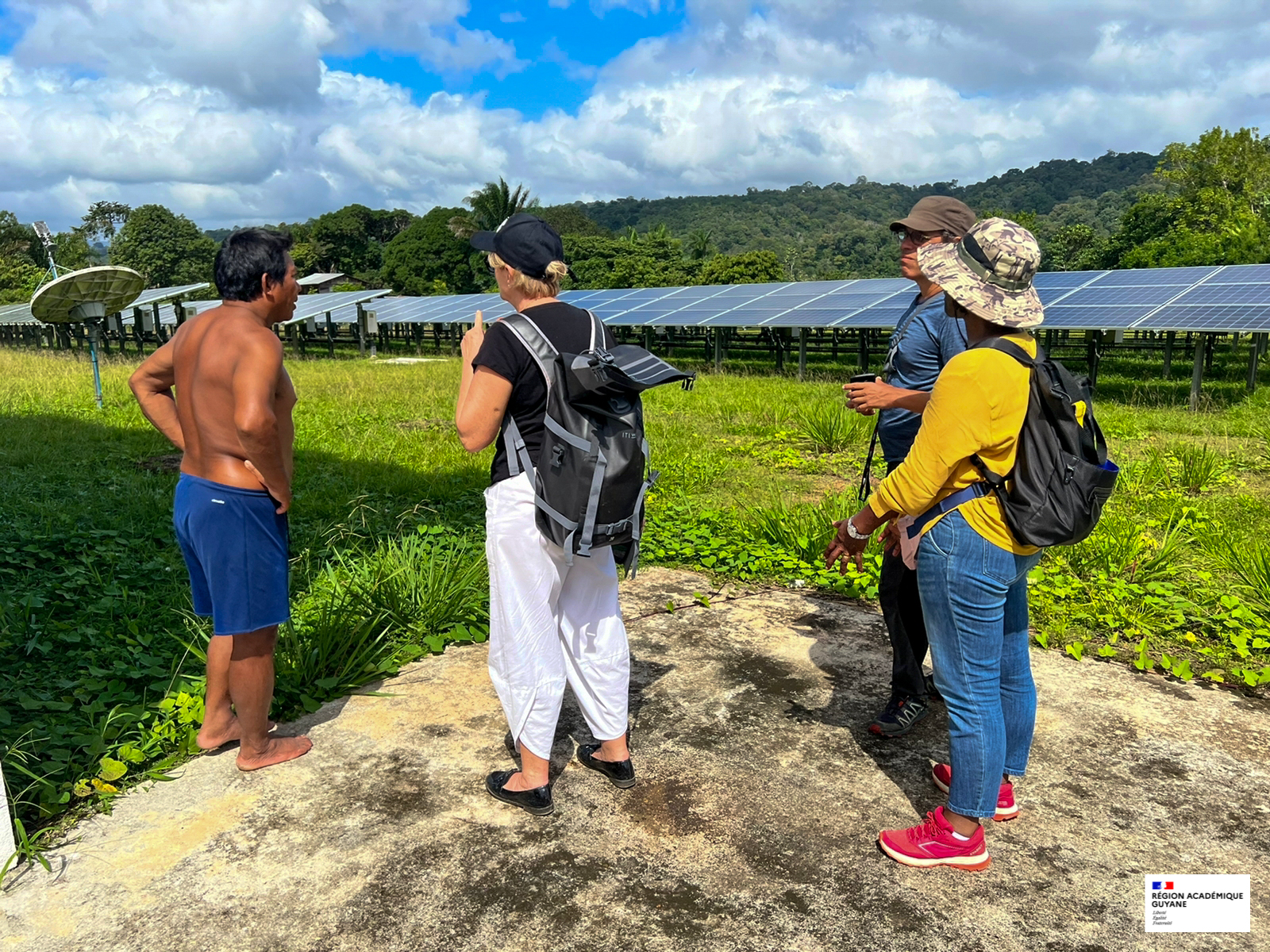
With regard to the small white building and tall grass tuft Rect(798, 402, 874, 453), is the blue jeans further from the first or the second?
the small white building

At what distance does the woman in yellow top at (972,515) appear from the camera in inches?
84.7

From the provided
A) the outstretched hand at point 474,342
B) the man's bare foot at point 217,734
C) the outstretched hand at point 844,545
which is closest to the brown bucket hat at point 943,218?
the outstretched hand at point 844,545

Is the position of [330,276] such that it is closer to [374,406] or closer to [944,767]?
[374,406]

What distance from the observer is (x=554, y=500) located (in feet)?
7.97

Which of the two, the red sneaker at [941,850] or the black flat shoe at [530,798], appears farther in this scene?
the black flat shoe at [530,798]

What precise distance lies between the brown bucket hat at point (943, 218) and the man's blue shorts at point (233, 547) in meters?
2.33

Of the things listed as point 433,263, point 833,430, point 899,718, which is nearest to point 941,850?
point 899,718

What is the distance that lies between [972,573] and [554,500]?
1127mm

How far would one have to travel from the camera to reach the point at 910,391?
9.12 feet

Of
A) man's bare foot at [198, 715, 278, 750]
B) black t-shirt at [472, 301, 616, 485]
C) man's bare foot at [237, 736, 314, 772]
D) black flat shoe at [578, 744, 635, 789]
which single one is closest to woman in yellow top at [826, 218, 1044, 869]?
black flat shoe at [578, 744, 635, 789]

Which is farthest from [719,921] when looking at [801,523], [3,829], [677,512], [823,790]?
[677,512]

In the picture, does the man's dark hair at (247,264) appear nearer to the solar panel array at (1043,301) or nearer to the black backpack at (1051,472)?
the black backpack at (1051,472)

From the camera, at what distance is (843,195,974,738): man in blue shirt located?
2805mm

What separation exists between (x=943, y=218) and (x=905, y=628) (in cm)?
144
